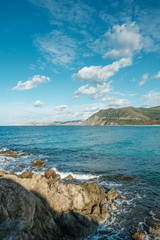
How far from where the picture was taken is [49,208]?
35.3 ft

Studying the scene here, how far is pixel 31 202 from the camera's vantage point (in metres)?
7.82

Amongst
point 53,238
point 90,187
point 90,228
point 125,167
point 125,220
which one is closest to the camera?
point 53,238

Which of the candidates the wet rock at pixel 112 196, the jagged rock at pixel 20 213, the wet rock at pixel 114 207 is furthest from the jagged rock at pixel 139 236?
the jagged rock at pixel 20 213

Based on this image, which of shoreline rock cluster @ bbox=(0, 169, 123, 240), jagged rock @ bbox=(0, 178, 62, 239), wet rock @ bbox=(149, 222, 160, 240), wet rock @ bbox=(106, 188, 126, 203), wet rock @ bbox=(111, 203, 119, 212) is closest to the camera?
jagged rock @ bbox=(0, 178, 62, 239)

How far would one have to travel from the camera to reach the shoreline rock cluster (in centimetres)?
710

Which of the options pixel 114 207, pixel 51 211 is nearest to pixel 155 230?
pixel 114 207

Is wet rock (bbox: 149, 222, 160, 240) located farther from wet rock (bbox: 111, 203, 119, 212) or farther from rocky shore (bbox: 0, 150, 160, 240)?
wet rock (bbox: 111, 203, 119, 212)

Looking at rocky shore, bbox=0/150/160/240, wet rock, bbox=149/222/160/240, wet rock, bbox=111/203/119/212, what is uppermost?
rocky shore, bbox=0/150/160/240

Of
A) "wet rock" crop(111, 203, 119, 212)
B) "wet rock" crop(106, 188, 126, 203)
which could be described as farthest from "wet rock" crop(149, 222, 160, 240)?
"wet rock" crop(106, 188, 126, 203)

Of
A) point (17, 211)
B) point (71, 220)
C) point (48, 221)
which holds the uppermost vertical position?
point (17, 211)

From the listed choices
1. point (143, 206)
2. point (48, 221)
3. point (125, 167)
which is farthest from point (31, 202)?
point (125, 167)

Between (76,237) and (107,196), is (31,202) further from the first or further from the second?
(107,196)

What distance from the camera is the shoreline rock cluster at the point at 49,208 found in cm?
710

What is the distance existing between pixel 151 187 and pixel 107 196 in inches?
276
